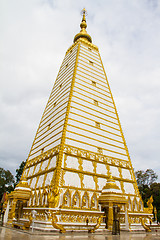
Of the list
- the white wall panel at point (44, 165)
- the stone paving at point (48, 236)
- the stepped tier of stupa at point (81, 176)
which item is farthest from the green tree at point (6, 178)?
the stone paving at point (48, 236)

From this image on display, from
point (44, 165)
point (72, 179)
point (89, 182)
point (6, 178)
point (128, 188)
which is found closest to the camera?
point (72, 179)

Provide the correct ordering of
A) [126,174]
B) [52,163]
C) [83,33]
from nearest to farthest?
1. [52,163]
2. [126,174]
3. [83,33]

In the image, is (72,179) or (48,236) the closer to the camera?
(48,236)

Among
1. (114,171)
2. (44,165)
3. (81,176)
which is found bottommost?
(81,176)

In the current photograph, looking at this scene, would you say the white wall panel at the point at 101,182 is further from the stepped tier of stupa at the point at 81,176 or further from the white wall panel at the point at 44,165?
the white wall panel at the point at 44,165

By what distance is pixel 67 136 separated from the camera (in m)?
14.7

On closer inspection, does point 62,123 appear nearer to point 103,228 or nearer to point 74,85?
point 74,85

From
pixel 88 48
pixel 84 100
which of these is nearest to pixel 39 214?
pixel 84 100

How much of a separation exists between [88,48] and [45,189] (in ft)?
69.3

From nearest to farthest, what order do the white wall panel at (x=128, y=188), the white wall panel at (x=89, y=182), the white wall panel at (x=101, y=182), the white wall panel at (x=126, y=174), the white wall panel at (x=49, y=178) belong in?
the white wall panel at (x=49, y=178) < the white wall panel at (x=89, y=182) < the white wall panel at (x=101, y=182) < the white wall panel at (x=128, y=188) < the white wall panel at (x=126, y=174)

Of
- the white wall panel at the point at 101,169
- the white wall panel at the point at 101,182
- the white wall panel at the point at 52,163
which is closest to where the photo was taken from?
the white wall panel at the point at 52,163

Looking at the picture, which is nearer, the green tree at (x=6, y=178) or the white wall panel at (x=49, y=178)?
the white wall panel at (x=49, y=178)

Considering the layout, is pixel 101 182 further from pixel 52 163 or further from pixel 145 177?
pixel 145 177

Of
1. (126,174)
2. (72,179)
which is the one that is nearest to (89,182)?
(72,179)
